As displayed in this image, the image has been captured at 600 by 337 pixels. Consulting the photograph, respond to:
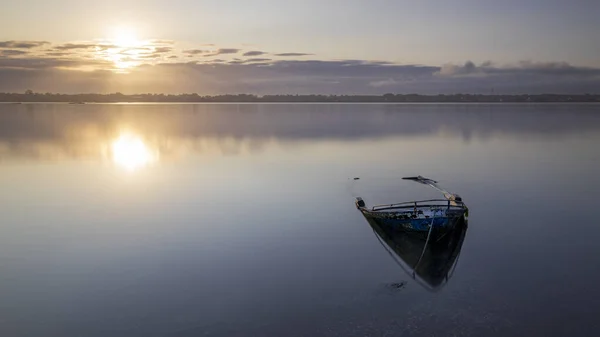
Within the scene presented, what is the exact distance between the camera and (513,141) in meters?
56.3

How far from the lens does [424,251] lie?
51.5ft

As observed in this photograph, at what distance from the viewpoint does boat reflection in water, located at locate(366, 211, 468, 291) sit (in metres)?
13.8

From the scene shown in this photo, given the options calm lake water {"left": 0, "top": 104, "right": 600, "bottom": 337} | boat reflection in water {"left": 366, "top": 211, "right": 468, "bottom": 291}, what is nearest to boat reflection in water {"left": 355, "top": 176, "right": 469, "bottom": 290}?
boat reflection in water {"left": 366, "top": 211, "right": 468, "bottom": 291}

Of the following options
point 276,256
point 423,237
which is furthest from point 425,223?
point 276,256

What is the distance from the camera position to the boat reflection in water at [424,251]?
13.8 m

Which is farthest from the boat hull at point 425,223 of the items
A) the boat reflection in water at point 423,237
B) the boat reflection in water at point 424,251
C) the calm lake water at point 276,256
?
the calm lake water at point 276,256

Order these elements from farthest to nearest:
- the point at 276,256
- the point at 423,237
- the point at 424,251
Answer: the point at 423,237, the point at 424,251, the point at 276,256

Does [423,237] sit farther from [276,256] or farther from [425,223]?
[276,256]

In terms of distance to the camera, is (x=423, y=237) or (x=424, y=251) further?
(x=423, y=237)

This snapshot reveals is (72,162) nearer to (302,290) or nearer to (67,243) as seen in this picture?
(67,243)

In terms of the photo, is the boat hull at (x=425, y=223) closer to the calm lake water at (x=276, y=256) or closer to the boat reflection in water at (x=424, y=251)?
the boat reflection in water at (x=424, y=251)

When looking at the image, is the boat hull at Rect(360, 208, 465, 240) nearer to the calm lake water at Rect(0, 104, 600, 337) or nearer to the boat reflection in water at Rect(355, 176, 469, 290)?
the boat reflection in water at Rect(355, 176, 469, 290)

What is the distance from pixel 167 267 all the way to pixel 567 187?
24.3m

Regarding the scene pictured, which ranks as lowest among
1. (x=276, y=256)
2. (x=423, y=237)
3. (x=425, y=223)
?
(x=276, y=256)
